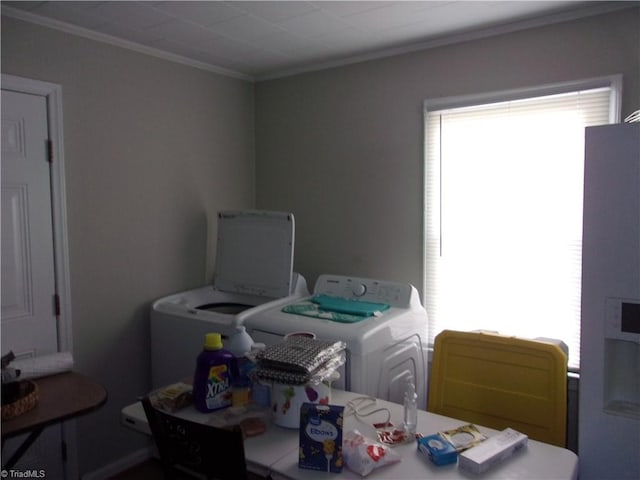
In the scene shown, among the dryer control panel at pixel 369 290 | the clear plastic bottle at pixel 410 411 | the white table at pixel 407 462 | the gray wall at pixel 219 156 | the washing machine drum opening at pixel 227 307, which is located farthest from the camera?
the washing machine drum opening at pixel 227 307

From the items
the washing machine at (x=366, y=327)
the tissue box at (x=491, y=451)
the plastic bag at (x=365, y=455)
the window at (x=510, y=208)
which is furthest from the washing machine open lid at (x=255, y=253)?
the tissue box at (x=491, y=451)

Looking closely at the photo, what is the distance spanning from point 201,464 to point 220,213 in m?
2.03

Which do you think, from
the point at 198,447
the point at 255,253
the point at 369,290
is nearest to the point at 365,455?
the point at 198,447

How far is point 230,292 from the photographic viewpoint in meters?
3.24

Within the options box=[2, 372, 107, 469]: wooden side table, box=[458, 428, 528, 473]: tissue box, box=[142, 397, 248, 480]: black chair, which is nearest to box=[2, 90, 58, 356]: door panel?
box=[2, 372, 107, 469]: wooden side table

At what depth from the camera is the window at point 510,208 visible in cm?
247

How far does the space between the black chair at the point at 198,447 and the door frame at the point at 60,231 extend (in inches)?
56.1

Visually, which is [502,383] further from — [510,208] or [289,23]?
[289,23]

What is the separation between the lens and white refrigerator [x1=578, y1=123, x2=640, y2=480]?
1581 millimetres

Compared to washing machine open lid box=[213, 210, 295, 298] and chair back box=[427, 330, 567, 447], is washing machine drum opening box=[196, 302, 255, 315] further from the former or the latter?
chair back box=[427, 330, 567, 447]

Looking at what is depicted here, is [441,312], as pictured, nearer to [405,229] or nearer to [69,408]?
[405,229]

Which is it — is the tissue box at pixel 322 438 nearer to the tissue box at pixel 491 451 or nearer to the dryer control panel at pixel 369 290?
the tissue box at pixel 491 451

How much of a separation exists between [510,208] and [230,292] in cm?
179

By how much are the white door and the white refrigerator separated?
8.11ft
